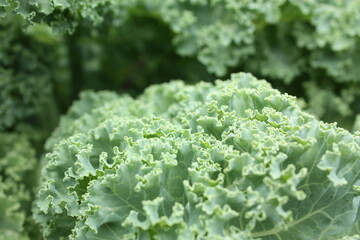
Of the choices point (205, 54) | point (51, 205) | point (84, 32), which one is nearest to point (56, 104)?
point (84, 32)

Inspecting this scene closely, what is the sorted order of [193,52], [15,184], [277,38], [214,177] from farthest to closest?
[277,38], [193,52], [15,184], [214,177]

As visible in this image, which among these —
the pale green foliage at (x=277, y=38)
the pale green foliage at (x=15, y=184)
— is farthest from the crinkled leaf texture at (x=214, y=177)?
the pale green foliage at (x=277, y=38)

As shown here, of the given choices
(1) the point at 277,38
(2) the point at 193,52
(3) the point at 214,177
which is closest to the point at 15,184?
(2) the point at 193,52

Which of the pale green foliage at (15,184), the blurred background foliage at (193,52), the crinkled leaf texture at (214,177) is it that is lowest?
the crinkled leaf texture at (214,177)

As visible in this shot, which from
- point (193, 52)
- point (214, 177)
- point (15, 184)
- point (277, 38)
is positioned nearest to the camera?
point (214, 177)

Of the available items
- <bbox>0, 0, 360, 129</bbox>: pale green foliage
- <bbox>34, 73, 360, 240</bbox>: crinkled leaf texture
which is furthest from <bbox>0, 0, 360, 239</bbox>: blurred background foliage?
<bbox>34, 73, 360, 240</bbox>: crinkled leaf texture

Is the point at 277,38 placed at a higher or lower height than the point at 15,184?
higher

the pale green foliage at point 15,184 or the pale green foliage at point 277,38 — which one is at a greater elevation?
the pale green foliage at point 277,38

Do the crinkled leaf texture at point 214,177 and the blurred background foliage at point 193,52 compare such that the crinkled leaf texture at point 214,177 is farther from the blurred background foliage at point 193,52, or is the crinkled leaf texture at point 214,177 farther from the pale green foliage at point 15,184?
the blurred background foliage at point 193,52

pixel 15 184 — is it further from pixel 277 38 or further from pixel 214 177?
pixel 277 38

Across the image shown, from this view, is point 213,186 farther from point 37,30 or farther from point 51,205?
point 37,30
